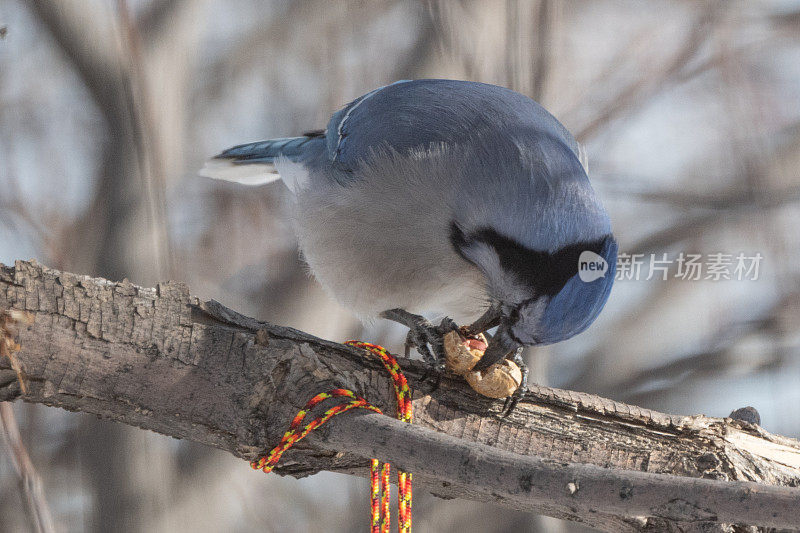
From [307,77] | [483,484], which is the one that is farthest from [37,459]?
[483,484]

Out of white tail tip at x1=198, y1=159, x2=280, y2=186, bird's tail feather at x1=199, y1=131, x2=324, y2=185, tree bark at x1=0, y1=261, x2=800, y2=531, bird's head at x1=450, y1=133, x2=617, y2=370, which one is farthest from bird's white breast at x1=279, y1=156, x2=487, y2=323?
white tail tip at x1=198, y1=159, x2=280, y2=186

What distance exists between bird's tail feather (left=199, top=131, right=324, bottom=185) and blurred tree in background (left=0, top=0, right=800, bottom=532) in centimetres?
25

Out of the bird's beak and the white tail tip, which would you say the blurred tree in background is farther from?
the bird's beak

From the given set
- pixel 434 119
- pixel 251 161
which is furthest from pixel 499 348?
pixel 251 161

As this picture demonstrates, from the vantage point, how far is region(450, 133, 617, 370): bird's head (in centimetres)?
122

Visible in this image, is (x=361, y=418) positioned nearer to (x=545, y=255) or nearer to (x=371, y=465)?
(x=371, y=465)

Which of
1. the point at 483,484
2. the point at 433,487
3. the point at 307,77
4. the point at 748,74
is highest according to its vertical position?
the point at 748,74

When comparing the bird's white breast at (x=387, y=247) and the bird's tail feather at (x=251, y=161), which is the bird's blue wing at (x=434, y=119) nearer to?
the bird's white breast at (x=387, y=247)

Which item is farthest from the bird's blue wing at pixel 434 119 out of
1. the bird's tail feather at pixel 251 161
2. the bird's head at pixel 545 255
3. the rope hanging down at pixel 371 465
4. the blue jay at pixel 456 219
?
the rope hanging down at pixel 371 465

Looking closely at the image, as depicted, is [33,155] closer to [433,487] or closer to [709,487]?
[433,487]

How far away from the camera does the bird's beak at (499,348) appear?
4.32 feet

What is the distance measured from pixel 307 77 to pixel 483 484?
2.11 meters

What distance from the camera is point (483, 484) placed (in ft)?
3.02

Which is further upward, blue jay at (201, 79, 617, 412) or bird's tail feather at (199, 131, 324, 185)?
bird's tail feather at (199, 131, 324, 185)
